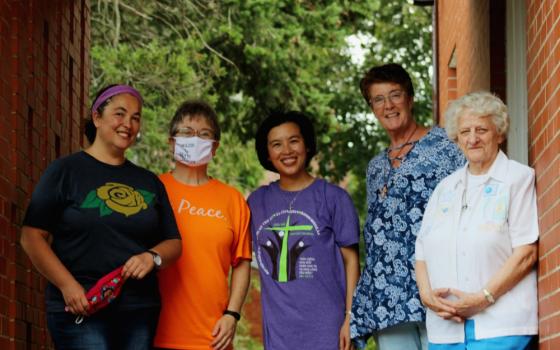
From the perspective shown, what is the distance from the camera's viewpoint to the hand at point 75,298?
5621 millimetres

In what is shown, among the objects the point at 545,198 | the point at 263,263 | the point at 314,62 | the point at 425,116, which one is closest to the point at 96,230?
the point at 263,263

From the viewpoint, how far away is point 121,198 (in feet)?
19.4

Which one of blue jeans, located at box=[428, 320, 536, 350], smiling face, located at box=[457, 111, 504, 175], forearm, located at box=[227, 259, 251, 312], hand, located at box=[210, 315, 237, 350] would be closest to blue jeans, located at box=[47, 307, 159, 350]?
hand, located at box=[210, 315, 237, 350]

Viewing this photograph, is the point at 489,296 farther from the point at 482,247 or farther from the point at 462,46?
the point at 462,46

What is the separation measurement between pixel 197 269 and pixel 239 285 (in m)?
0.33

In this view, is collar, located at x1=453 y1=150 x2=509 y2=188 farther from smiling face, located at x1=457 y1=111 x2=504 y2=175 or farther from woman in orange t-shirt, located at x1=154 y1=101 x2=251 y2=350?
woman in orange t-shirt, located at x1=154 y1=101 x2=251 y2=350

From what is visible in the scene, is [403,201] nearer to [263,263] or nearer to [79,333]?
[263,263]

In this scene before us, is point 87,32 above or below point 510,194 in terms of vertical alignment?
above

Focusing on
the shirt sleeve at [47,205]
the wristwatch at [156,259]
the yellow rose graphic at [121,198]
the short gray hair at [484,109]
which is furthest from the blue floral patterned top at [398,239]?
the shirt sleeve at [47,205]

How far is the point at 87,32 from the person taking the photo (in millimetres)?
10180

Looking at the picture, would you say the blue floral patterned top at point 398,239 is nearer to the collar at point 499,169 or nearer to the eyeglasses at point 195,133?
the collar at point 499,169

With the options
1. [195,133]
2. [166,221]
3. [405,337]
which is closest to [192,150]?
[195,133]

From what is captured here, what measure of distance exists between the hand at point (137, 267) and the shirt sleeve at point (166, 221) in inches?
11.4

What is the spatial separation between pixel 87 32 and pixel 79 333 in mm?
4917
